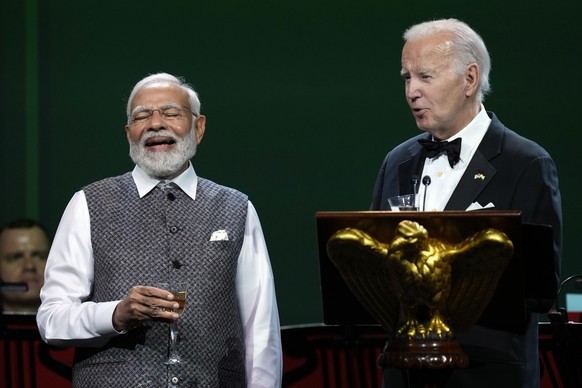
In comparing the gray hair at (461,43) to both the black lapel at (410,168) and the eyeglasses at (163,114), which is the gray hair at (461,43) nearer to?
the black lapel at (410,168)

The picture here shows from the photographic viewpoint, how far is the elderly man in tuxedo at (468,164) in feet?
8.86

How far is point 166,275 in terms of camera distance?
9.93 ft

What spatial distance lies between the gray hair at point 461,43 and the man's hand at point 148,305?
3.20ft

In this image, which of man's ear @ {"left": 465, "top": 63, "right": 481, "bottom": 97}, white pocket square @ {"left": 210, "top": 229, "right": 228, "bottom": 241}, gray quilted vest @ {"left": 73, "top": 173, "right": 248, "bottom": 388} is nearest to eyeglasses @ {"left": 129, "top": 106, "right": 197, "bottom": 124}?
gray quilted vest @ {"left": 73, "top": 173, "right": 248, "bottom": 388}

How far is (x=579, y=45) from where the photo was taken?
630 centimetres

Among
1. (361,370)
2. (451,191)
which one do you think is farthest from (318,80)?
(451,191)

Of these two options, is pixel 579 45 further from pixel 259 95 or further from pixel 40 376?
pixel 40 376

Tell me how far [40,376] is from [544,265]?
2.32 m

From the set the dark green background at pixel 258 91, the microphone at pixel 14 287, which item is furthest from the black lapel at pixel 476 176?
the dark green background at pixel 258 91

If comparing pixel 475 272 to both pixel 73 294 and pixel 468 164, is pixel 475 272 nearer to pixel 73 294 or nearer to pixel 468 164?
pixel 468 164

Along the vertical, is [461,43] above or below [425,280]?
above

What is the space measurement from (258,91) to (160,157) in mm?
3355

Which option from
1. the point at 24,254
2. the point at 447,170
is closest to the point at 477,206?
the point at 447,170

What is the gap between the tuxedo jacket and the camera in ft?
8.82
